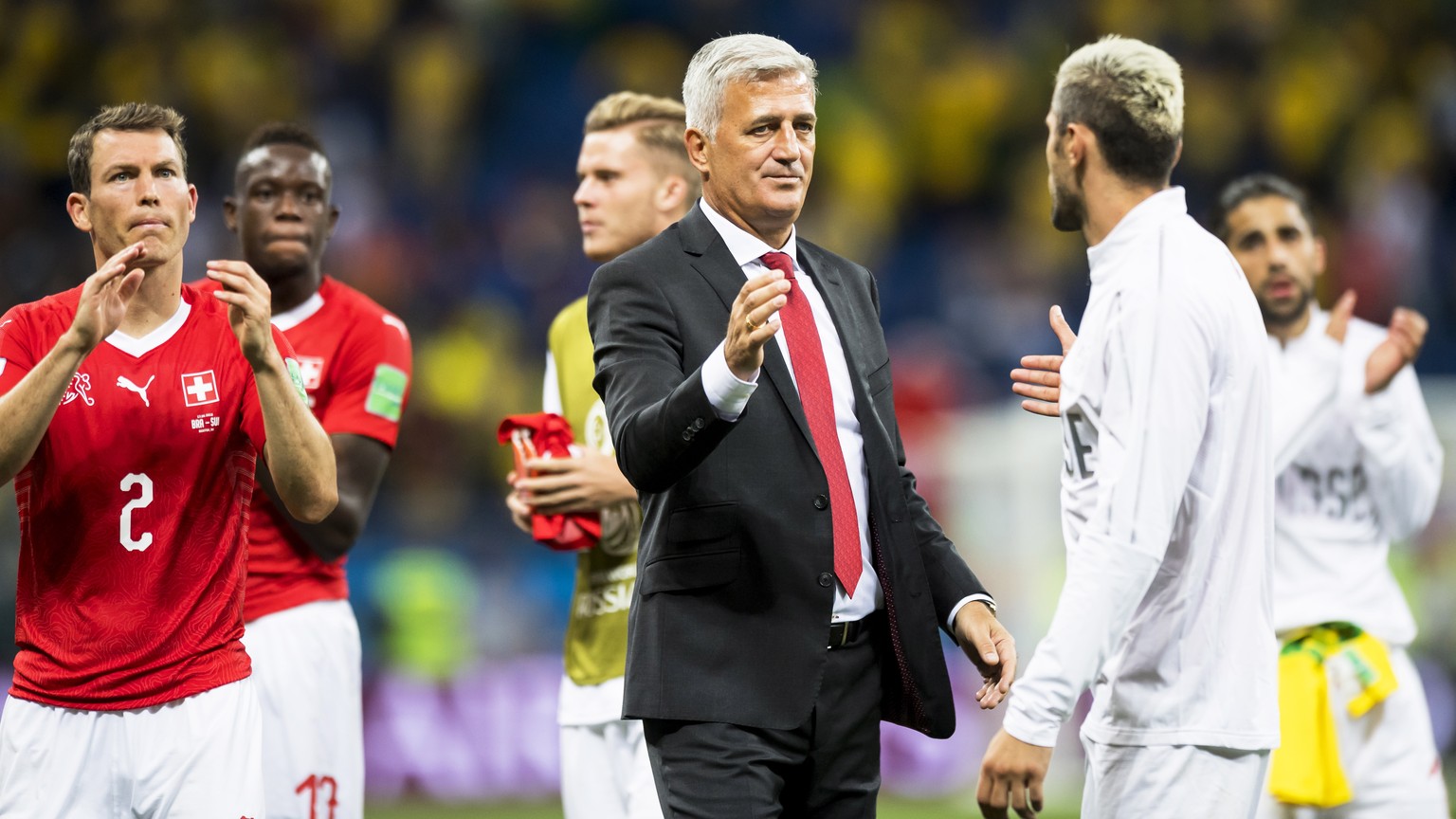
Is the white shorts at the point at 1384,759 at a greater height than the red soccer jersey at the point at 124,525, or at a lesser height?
lesser

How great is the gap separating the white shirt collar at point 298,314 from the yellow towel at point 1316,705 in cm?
336

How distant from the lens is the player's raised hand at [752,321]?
10.2 feet

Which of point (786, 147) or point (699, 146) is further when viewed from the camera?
point (699, 146)

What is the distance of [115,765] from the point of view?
3.70m

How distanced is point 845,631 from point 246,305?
5.03 feet

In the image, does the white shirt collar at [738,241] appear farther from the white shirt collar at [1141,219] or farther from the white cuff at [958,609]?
the white cuff at [958,609]

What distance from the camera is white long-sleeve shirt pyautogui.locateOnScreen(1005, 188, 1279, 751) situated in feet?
11.0

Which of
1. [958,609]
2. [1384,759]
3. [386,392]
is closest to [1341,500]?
[1384,759]

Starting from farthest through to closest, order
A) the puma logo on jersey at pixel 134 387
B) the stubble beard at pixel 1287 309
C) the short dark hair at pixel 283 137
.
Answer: the stubble beard at pixel 1287 309
the short dark hair at pixel 283 137
the puma logo on jersey at pixel 134 387

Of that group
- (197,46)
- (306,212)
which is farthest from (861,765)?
(197,46)

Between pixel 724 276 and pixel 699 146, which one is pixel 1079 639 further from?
pixel 699 146

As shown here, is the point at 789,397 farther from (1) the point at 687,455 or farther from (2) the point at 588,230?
(2) the point at 588,230

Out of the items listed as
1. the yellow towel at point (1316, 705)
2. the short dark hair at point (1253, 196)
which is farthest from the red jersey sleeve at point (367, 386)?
the yellow towel at point (1316, 705)

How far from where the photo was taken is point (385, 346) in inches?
205
